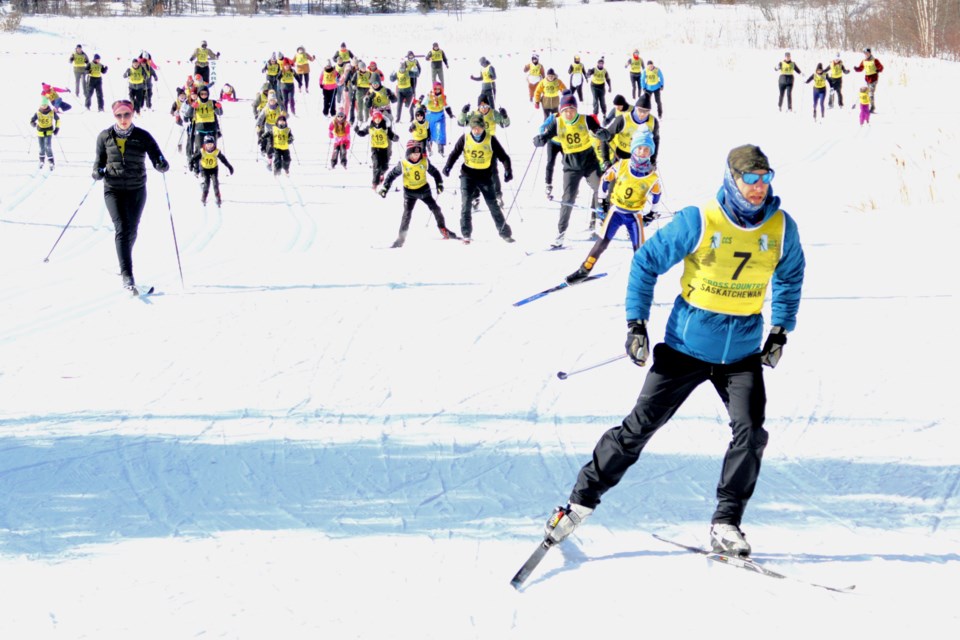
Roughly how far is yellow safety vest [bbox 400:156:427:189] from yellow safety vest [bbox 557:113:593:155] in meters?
1.66

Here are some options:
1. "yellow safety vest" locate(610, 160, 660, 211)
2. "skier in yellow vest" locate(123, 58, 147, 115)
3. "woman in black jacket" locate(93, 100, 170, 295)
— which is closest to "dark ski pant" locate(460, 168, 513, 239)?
"yellow safety vest" locate(610, 160, 660, 211)

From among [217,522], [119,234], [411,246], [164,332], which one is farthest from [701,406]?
[411,246]

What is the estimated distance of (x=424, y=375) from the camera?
7.68 metres

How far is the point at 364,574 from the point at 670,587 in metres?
1.25

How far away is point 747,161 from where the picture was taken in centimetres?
397

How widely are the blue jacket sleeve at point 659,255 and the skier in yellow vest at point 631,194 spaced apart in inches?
223

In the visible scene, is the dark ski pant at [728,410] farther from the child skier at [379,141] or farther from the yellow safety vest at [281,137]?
the yellow safety vest at [281,137]

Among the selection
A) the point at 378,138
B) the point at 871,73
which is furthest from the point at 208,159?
the point at 871,73

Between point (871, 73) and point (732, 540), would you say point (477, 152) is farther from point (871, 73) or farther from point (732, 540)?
point (871, 73)

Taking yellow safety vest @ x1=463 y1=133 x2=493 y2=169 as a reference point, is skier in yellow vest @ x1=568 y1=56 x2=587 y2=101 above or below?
above

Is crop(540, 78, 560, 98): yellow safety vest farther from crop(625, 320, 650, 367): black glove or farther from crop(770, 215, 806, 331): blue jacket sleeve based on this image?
crop(625, 320, 650, 367): black glove

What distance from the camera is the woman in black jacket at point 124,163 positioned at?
942 centimetres

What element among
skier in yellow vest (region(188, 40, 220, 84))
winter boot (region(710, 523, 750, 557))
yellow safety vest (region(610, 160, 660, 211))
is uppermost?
skier in yellow vest (region(188, 40, 220, 84))

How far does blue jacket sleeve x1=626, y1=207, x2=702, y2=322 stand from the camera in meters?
4.14
